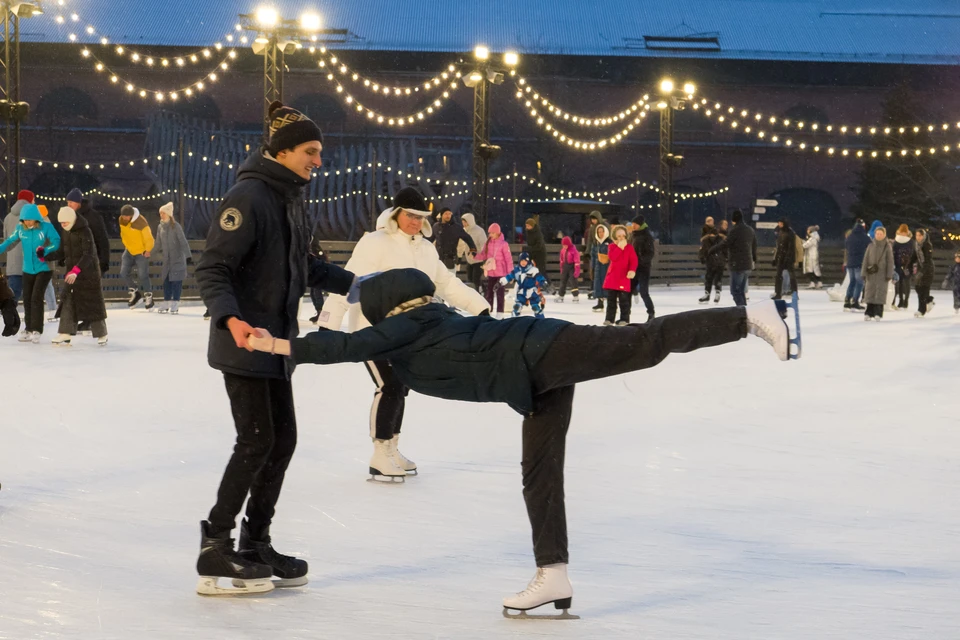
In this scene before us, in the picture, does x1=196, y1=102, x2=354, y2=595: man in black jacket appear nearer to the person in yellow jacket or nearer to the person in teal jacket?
the person in teal jacket

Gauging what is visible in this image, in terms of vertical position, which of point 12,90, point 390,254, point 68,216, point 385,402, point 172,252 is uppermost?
point 12,90

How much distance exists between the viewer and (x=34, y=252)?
11.7 metres

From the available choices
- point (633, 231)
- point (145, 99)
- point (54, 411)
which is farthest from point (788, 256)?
point (145, 99)

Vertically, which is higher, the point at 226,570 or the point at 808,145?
the point at 808,145

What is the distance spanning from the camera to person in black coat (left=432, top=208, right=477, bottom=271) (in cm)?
1673

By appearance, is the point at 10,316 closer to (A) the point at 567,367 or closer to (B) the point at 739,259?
(A) the point at 567,367

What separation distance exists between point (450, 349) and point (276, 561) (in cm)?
97

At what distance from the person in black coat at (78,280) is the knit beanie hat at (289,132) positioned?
25.7 feet

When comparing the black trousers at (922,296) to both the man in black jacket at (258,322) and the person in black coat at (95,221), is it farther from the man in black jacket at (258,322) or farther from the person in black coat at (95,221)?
the man in black jacket at (258,322)

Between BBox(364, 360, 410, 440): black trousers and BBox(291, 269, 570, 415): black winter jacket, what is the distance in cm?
214

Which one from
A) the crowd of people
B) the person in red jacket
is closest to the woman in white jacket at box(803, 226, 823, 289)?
the person in red jacket

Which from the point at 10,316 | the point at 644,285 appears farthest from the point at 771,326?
the point at 644,285

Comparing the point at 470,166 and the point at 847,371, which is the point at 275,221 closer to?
the point at 847,371

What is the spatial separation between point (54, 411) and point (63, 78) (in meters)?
31.0
